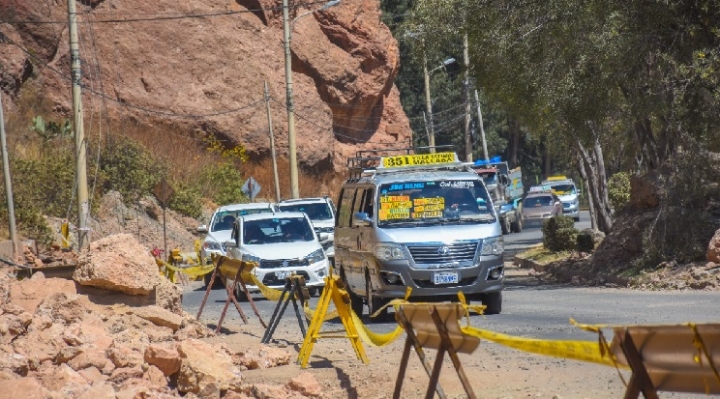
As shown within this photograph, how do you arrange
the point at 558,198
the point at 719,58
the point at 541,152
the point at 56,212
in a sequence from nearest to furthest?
1. the point at 719,58
2. the point at 56,212
3. the point at 558,198
4. the point at 541,152

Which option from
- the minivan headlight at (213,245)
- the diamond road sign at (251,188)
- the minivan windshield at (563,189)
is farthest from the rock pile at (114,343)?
the minivan windshield at (563,189)

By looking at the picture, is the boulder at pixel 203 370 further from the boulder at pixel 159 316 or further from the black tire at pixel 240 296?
the black tire at pixel 240 296

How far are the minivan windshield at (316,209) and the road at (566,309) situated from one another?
6.52 metres

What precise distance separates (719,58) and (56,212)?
24634 millimetres

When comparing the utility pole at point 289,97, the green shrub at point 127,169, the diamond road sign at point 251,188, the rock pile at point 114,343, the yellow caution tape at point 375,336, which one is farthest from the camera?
the green shrub at point 127,169

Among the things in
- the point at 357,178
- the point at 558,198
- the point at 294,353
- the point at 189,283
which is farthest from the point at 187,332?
the point at 558,198

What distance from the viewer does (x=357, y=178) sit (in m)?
18.9

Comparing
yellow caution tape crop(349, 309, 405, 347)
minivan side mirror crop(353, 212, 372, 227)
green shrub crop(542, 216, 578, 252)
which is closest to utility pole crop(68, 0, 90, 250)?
minivan side mirror crop(353, 212, 372, 227)

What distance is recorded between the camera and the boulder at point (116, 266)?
1486cm

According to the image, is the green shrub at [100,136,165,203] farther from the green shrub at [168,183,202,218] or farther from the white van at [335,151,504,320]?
the white van at [335,151,504,320]

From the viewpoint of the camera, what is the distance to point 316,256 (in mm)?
22734

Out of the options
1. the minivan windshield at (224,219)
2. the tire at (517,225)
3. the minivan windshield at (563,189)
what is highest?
the minivan windshield at (224,219)

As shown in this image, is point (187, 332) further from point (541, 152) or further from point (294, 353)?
point (541, 152)

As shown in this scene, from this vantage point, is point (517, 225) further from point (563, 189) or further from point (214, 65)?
point (214, 65)
